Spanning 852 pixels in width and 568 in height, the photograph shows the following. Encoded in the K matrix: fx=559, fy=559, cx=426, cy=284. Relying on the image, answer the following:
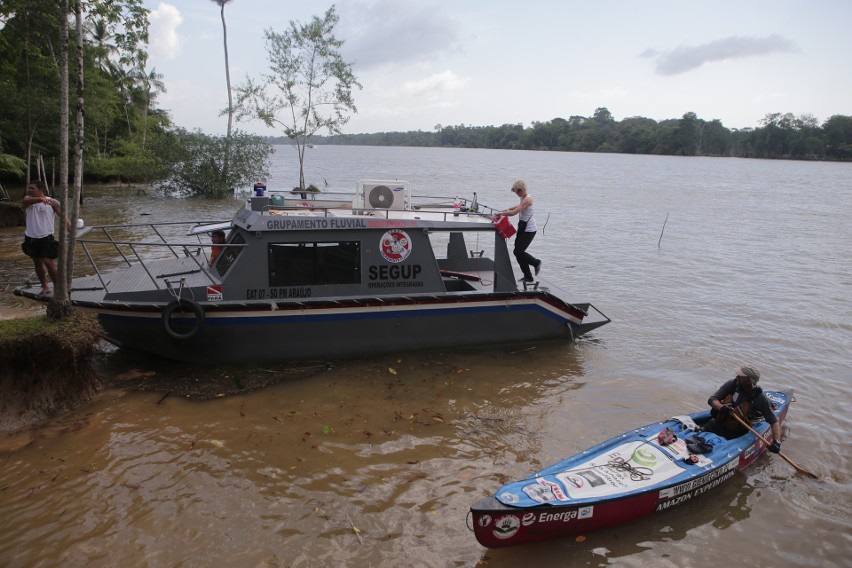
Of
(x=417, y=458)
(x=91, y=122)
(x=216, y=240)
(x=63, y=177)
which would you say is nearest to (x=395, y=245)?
(x=216, y=240)

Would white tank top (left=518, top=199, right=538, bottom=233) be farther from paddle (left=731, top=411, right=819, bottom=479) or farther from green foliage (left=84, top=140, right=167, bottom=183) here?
green foliage (left=84, top=140, right=167, bottom=183)

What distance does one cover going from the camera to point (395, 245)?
9648mm

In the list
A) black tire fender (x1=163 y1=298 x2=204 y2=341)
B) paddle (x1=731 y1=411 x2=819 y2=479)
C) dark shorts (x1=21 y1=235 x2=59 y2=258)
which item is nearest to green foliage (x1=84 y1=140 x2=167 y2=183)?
dark shorts (x1=21 y1=235 x2=59 y2=258)

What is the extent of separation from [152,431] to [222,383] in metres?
1.47

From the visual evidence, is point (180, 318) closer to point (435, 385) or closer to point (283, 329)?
point (283, 329)

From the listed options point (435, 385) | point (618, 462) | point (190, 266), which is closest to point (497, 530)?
point (618, 462)

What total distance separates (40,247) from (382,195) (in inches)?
227

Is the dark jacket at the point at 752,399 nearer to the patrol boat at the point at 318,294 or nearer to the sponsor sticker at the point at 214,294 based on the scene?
the patrol boat at the point at 318,294

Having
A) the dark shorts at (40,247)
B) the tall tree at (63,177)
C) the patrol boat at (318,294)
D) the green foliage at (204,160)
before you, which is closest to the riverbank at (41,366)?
the tall tree at (63,177)

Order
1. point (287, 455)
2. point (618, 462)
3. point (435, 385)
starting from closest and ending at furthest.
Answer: point (618, 462) < point (287, 455) < point (435, 385)

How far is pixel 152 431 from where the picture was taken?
7.51 meters

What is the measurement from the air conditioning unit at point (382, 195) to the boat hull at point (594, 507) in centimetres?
563

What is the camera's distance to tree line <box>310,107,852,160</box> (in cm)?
11375

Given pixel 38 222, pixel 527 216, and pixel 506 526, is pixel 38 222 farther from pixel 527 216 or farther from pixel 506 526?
pixel 506 526
